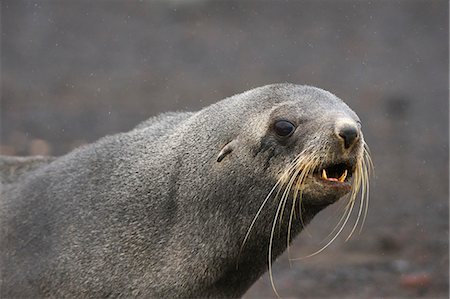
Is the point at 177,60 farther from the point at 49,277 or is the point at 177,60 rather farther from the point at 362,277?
the point at 49,277

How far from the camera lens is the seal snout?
5746 millimetres

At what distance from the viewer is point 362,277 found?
31.4 ft

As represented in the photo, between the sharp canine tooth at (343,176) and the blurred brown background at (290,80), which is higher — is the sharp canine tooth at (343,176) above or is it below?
below

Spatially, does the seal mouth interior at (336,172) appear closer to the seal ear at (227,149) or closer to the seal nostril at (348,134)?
the seal nostril at (348,134)

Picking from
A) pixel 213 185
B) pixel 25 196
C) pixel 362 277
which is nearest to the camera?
pixel 213 185

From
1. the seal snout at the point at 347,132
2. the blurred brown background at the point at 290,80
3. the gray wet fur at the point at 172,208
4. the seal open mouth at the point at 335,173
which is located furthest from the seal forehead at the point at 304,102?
the blurred brown background at the point at 290,80

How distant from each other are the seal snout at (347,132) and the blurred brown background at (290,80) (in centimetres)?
360

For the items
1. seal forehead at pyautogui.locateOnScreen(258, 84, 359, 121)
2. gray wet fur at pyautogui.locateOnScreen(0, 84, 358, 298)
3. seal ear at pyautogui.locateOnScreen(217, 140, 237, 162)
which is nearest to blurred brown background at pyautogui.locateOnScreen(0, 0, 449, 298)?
gray wet fur at pyautogui.locateOnScreen(0, 84, 358, 298)

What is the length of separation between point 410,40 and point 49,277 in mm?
13374

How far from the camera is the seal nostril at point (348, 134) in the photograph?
18.9 ft

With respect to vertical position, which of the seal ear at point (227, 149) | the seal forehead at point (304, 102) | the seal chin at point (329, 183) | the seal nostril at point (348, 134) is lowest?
the seal chin at point (329, 183)

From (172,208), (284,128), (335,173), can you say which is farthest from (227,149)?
(335,173)

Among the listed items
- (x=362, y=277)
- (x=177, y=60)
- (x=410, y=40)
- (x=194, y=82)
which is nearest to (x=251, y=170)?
(x=362, y=277)

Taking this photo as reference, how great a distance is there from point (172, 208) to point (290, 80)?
1008 cm
